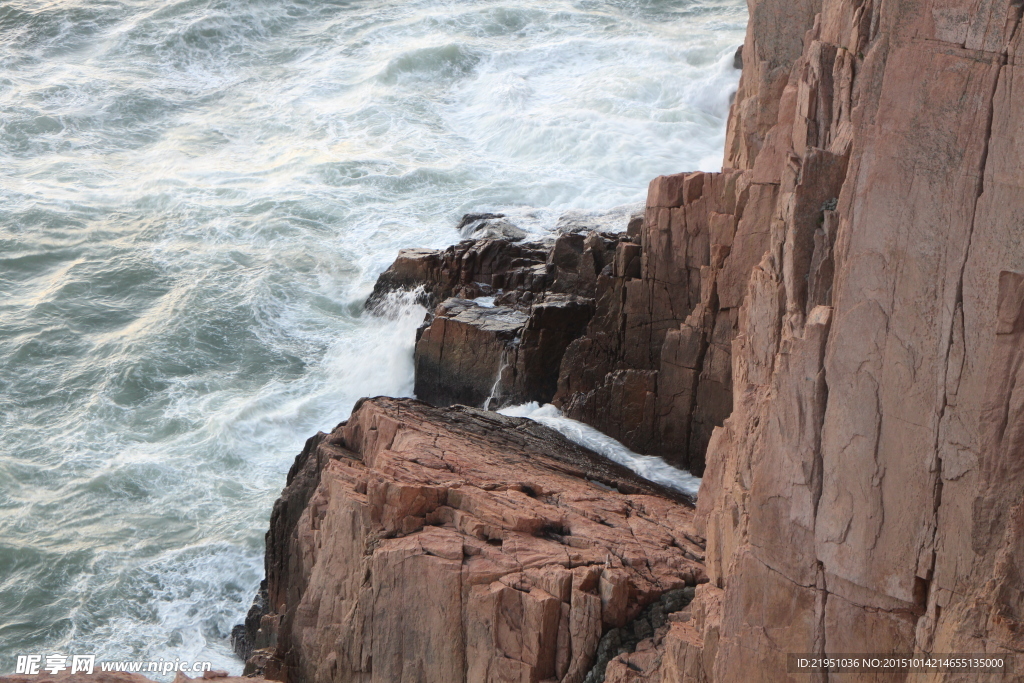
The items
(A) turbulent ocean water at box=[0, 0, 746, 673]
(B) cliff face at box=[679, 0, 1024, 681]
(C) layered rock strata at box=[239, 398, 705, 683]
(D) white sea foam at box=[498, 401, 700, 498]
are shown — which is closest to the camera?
(B) cliff face at box=[679, 0, 1024, 681]

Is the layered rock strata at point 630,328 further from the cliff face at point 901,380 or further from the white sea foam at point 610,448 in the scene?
the cliff face at point 901,380

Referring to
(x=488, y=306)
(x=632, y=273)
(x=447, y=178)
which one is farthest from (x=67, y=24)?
(x=632, y=273)

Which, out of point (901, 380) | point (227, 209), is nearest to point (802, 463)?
point (901, 380)

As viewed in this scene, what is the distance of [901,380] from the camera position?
6957mm

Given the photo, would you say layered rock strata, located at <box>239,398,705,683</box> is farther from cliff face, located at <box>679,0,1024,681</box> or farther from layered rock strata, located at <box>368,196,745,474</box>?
layered rock strata, located at <box>368,196,745,474</box>

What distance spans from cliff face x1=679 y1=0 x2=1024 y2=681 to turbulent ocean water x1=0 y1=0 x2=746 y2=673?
9.56 meters

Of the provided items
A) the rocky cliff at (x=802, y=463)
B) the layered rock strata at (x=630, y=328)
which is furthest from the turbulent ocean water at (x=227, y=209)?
the rocky cliff at (x=802, y=463)

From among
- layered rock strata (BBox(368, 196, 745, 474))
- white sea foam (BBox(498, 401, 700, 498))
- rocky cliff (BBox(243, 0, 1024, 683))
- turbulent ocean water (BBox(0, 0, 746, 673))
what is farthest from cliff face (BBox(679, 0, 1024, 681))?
turbulent ocean water (BBox(0, 0, 746, 673))

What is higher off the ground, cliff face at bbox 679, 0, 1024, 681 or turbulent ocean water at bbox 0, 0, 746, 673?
cliff face at bbox 679, 0, 1024, 681

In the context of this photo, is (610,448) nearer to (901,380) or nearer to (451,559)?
(451,559)

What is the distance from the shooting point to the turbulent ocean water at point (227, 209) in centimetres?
1805

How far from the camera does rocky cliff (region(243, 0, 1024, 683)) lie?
21.7 ft

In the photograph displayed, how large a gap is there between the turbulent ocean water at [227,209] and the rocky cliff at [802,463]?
15.9 ft

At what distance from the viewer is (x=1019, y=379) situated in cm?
650
